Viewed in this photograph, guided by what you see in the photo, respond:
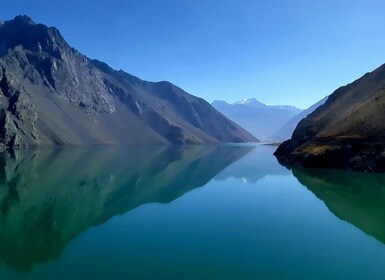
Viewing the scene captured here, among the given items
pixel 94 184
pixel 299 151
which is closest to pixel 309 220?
pixel 94 184

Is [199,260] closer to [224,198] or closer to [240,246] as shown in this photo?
[240,246]

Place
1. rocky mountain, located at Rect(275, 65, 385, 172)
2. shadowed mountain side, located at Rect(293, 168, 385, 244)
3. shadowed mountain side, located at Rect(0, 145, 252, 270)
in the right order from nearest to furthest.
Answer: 1. shadowed mountain side, located at Rect(0, 145, 252, 270)
2. shadowed mountain side, located at Rect(293, 168, 385, 244)
3. rocky mountain, located at Rect(275, 65, 385, 172)

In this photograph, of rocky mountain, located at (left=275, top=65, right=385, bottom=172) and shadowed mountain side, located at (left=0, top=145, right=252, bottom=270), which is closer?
shadowed mountain side, located at (left=0, top=145, right=252, bottom=270)

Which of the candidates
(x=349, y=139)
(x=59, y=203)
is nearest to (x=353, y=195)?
(x=59, y=203)

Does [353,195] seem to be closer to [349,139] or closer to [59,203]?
[59,203]

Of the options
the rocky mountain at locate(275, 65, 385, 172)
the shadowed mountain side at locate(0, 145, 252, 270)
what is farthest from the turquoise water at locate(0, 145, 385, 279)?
the rocky mountain at locate(275, 65, 385, 172)

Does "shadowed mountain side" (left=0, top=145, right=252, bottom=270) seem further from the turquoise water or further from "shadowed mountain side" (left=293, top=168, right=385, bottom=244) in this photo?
"shadowed mountain side" (left=293, top=168, right=385, bottom=244)
